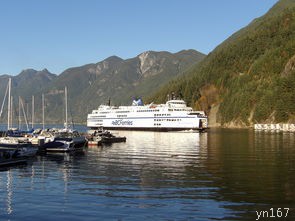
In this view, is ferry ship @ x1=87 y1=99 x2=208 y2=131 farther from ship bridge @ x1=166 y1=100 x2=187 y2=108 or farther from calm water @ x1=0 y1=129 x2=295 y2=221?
calm water @ x1=0 y1=129 x2=295 y2=221

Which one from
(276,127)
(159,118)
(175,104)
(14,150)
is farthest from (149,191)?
(276,127)

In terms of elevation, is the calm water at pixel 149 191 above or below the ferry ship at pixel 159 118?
below

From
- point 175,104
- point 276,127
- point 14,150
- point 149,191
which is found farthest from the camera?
point 175,104

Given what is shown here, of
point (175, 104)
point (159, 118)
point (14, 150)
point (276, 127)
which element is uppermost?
point (175, 104)

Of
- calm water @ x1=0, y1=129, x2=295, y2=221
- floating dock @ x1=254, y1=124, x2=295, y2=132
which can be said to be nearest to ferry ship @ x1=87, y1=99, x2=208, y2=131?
floating dock @ x1=254, y1=124, x2=295, y2=132

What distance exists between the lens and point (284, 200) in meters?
27.9

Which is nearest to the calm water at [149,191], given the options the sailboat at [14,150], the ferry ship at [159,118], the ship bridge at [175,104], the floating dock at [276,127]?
the sailboat at [14,150]

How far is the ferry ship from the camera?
158m

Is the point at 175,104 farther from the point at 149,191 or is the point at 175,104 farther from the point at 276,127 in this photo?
the point at 149,191

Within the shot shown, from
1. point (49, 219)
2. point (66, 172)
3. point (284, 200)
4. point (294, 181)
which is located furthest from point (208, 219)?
point (66, 172)

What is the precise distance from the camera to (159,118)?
557 feet

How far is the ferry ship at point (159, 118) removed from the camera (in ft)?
519

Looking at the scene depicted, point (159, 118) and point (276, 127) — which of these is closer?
point (276, 127)

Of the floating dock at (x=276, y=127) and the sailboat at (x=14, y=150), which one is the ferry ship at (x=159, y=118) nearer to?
the floating dock at (x=276, y=127)
